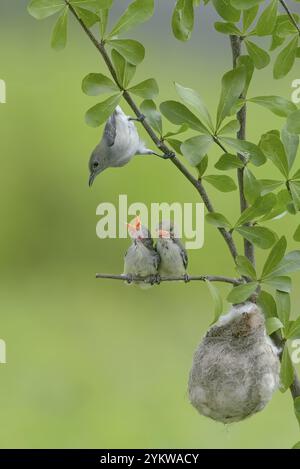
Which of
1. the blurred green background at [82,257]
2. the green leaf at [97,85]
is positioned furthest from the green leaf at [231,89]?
the blurred green background at [82,257]

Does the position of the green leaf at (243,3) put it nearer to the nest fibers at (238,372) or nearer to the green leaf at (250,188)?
the green leaf at (250,188)

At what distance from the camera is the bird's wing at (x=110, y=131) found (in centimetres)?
112

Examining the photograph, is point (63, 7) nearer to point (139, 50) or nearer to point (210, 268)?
point (139, 50)

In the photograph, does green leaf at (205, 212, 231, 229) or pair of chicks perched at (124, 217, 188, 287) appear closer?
green leaf at (205, 212, 231, 229)

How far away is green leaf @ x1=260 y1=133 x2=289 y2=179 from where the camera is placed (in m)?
0.79

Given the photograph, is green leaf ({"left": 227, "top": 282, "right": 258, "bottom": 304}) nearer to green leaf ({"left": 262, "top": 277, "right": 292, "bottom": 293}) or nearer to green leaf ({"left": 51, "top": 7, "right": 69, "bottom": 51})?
green leaf ({"left": 262, "top": 277, "right": 292, "bottom": 293})

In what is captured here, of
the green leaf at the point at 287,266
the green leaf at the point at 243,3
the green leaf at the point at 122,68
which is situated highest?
the green leaf at the point at 243,3

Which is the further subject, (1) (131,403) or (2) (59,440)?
(1) (131,403)

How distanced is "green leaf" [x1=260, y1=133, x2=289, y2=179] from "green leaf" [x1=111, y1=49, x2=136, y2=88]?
0.15 m

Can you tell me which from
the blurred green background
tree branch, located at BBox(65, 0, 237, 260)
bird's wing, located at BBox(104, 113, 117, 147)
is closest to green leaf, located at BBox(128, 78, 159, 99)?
tree branch, located at BBox(65, 0, 237, 260)

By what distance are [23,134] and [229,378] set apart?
6.57 ft

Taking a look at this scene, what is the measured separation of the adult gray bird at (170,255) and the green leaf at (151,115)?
253mm
